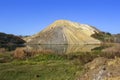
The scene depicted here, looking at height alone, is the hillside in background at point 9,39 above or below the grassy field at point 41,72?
above

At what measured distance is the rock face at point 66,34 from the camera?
87375 mm

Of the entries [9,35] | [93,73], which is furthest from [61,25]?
[93,73]

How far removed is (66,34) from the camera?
8938cm

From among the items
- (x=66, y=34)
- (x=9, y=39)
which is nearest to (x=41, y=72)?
(x=66, y=34)

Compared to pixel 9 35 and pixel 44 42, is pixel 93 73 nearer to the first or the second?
pixel 44 42

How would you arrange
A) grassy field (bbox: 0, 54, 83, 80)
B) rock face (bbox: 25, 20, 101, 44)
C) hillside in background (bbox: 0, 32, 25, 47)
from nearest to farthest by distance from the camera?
grassy field (bbox: 0, 54, 83, 80) → rock face (bbox: 25, 20, 101, 44) → hillside in background (bbox: 0, 32, 25, 47)

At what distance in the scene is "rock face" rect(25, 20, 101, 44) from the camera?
3440 inches

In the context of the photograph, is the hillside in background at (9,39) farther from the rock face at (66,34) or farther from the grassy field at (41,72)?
the grassy field at (41,72)

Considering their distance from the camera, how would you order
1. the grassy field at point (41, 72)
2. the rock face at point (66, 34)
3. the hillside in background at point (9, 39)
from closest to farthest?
the grassy field at point (41, 72), the rock face at point (66, 34), the hillside in background at point (9, 39)

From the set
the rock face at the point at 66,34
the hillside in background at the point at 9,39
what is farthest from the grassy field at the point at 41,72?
the hillside in background at the point at 9,39

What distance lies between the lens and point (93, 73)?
610 inches

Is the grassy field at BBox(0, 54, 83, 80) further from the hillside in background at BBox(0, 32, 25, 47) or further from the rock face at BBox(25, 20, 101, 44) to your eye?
the hillside in background at BBox(0, 32, 25, 47)

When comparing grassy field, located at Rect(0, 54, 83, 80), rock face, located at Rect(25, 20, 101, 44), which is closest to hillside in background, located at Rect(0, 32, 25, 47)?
rock face, located at Rect(25, 20, 101, 44)

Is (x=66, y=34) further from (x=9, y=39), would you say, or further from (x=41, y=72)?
Answer: (x=41, y=72)
